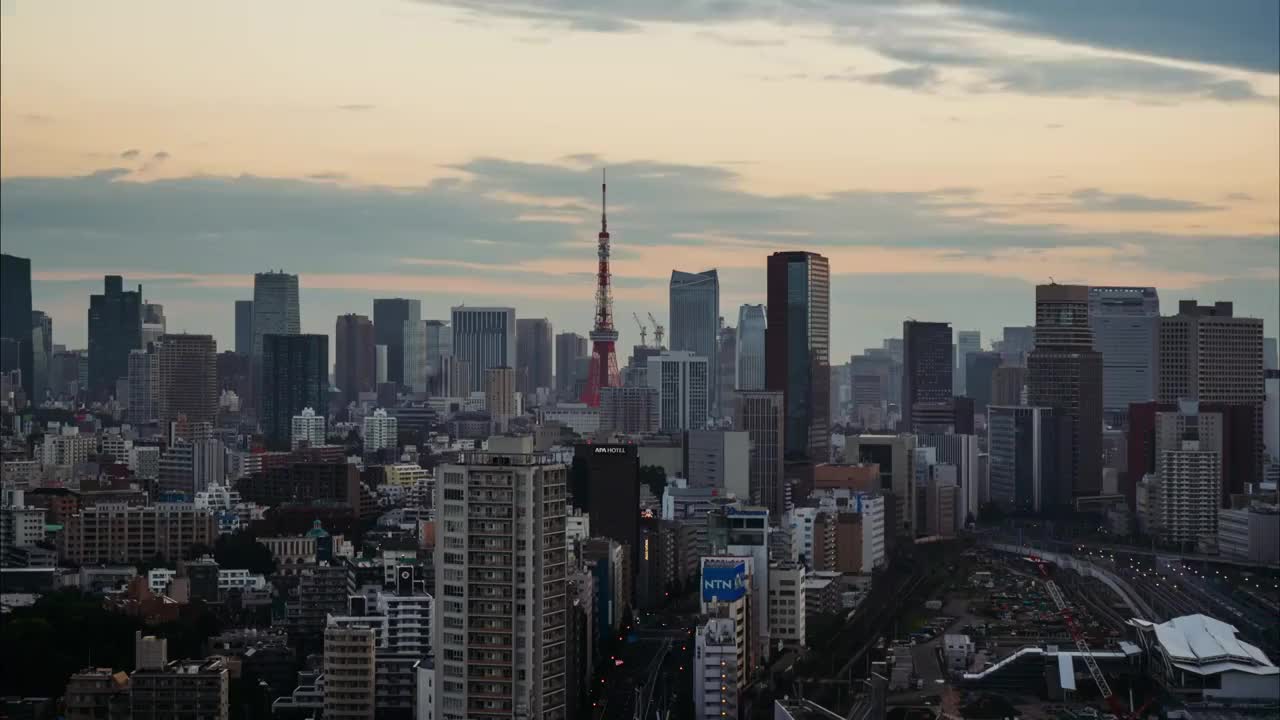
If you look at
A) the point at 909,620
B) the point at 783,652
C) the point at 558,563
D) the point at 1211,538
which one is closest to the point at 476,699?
the point at 558,563

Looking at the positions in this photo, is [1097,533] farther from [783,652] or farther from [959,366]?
[959,366]

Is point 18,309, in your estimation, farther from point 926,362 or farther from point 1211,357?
point 1211,357

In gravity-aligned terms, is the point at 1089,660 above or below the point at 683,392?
below

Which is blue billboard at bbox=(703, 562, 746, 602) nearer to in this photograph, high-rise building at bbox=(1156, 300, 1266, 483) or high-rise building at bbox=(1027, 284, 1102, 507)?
high-rise building at bbox=(1027, 284, 1102, 507)

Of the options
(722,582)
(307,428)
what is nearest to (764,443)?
(307,428)

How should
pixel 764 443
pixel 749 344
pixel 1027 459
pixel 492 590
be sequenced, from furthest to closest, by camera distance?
pixel 749 344, pixel 1027 459, pixel 764 443, pixel 492 590

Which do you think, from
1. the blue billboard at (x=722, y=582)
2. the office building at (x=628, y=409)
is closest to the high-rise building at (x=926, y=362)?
the office building at (x=628, y=409)

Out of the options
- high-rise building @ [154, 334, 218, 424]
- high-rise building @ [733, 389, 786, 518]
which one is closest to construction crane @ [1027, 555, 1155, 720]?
high-rise building @ [733, 389, 786, 518]
